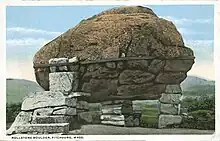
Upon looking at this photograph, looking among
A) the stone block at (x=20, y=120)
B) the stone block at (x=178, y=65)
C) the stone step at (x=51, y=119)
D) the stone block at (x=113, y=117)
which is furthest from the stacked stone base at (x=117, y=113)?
the stone block at (x=20, y=120)

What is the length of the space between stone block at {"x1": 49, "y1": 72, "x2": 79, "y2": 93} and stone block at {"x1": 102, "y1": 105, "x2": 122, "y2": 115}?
8.5 inches

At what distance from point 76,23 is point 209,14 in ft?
2.62

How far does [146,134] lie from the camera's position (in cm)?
225

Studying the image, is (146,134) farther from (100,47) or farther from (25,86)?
(25,86)

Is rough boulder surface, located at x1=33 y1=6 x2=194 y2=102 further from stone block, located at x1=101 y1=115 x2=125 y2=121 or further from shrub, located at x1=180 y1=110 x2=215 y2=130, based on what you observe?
shrub, located at x1=180 y1=110 x2=215 y2=130

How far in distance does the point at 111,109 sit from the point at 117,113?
0.14ft

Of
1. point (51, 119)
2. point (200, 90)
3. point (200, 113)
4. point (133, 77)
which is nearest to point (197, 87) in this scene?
point (200, 90)

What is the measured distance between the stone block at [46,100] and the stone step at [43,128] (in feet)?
0.36

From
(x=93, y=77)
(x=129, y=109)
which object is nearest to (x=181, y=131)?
(x=129, y=109)

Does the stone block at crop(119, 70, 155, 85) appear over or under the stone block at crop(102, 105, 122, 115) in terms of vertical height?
over

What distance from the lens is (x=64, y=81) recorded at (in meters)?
2.29

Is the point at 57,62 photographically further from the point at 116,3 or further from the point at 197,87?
the point at 197,87

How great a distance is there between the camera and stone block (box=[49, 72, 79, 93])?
228 cm

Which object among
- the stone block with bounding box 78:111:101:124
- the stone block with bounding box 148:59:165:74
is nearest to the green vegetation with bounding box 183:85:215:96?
the stone block with bounding box 148:59:165:74
